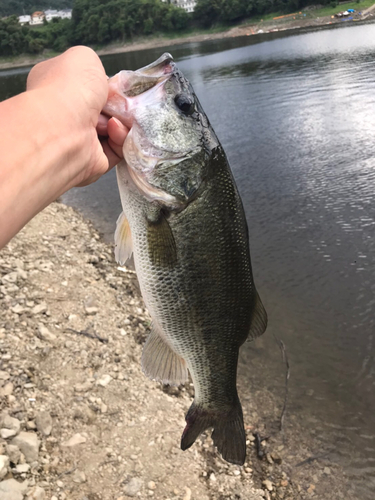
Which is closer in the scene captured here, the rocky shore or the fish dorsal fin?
the fish dorsal fin

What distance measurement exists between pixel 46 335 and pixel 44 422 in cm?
116

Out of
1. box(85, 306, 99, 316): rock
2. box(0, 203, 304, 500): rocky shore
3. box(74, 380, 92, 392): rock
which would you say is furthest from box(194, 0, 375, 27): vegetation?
box(74, 380, 92, 392): rock

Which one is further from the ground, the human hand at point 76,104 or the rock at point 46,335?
the human hand at point 76,104

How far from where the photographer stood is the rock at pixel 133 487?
2.96m

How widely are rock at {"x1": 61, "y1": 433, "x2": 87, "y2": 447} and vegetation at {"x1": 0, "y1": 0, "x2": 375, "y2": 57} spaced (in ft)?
260

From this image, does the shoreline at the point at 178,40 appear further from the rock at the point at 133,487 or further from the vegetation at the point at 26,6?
the vegetation at the point at 26,6

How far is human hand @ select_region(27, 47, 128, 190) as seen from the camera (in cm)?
154

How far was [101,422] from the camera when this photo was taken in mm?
3455

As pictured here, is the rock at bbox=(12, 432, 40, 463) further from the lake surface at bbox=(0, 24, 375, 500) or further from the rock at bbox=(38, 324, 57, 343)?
the lake surface at bbox=(0, 24, 375, 500)

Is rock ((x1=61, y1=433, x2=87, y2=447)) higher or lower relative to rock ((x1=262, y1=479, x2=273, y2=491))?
higher

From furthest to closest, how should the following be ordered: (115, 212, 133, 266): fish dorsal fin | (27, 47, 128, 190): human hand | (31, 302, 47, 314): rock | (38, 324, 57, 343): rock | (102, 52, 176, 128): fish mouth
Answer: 1. (31, 302, 47, 314): rock
2. (38, 324, 57, 343): rock
3. (115, 212, 133, 266): fish dorsal fin
4. (102, 52, 176, 128): fish mouth
5. (27, 47, 128, 190): human hand

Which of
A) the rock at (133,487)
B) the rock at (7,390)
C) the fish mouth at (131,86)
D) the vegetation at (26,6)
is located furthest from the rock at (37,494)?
the vegetation at (26,6)

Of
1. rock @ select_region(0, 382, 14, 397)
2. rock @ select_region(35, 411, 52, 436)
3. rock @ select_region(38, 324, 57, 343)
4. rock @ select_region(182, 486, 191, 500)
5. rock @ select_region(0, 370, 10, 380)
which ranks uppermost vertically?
rock @ select_region(0, 370, 10, 380)

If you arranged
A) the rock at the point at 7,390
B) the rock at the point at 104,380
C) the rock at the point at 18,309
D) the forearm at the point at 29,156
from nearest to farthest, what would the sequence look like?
the forearm at the point at 29,156
the rock at the point at 7,390
the rock at the point at 104,380
the rock at the point at 18,309
